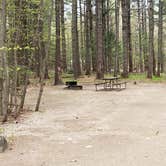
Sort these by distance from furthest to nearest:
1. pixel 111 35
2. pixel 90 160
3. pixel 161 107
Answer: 1. pixel 111 35
2. pixel 161 107
3. pixel 90 160

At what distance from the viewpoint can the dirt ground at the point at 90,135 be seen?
6.92 m

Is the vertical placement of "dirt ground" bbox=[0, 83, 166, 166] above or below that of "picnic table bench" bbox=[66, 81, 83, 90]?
below

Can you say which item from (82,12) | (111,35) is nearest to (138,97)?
(111,35)

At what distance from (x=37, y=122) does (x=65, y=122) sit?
782mm

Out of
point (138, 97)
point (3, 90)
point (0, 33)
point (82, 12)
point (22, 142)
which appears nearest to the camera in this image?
point (22, 142)

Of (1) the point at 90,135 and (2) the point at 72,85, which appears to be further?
(2) the point at 72,85

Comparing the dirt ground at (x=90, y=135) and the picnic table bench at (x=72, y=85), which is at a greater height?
the picnic table bench at (x=72, y=85)

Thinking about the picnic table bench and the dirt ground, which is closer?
the dirt ground

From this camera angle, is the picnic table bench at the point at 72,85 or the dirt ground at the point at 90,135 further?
Result: the picnic table bench at the point at 72,85

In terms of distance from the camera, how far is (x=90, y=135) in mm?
8930

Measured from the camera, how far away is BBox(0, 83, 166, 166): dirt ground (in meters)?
6.92

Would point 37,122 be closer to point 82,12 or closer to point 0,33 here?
point 0,33

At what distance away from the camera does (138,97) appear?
1664 centimetres

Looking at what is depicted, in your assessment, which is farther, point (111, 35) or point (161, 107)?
point (111, 35)
